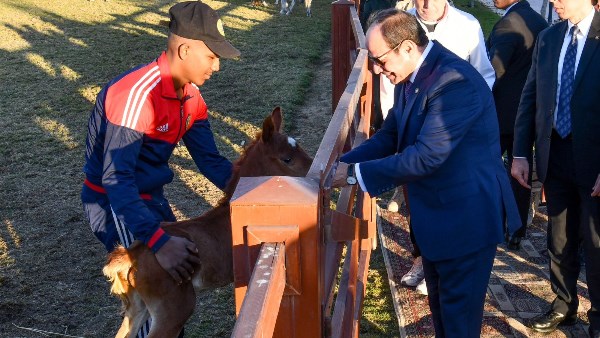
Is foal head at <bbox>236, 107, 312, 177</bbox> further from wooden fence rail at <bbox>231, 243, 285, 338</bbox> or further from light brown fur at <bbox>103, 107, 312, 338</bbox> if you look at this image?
wooden fence rail at <bbox>231, 243, 285, 338</bbox>

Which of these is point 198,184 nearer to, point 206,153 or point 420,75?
point 206,153

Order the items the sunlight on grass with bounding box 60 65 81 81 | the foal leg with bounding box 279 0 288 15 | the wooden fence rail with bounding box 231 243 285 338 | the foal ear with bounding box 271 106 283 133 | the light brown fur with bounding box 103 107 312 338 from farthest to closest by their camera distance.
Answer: the foal leg with bounding box 279 0 288 15 < the sunlight on grass with bounding box 60 65 81 81 < the foal ear with bounding box 271 106 283 133 < the light brown fur with bounding box 103 107 312 338 < the wooden fence rail with bounding box 231 243 285 338

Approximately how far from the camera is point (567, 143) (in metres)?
4.14

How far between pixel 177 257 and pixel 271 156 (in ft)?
3.23

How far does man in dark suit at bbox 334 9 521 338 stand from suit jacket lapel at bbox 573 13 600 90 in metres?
1.08

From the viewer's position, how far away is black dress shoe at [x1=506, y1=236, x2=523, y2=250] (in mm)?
5461

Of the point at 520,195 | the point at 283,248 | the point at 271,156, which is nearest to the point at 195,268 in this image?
the point at 271,156

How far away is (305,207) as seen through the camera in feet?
6.40

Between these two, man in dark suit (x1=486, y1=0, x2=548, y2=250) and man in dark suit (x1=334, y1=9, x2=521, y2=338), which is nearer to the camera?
man in dark suit (x1=334, y1=9, x2=521, y2=338)

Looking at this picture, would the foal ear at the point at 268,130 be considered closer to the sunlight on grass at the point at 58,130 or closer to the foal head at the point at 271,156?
the foal head at the point at 271,156

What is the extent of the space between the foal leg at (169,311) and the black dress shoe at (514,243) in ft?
9.34

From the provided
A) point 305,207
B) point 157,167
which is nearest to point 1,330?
point 157,167

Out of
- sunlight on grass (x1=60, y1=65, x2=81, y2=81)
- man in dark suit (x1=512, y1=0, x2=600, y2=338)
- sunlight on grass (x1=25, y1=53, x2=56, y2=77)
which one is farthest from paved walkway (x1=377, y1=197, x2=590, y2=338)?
sunlight on grass (x1=25, y1=53, x2=56, y2=77)

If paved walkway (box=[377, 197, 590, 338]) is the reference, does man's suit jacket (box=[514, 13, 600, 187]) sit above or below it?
above
